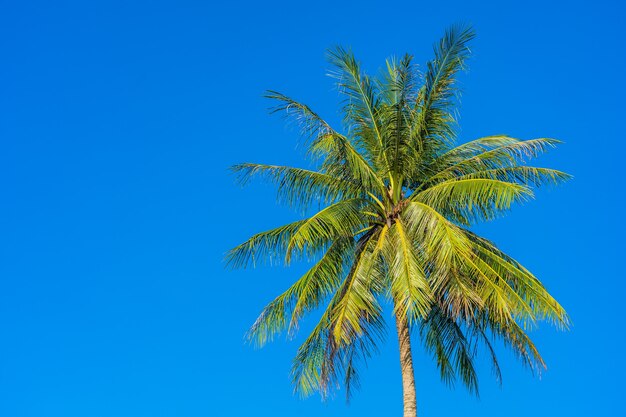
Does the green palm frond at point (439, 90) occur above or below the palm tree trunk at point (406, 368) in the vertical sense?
above

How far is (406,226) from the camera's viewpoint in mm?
21734

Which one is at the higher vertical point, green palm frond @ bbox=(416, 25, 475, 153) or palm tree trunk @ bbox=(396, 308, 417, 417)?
green palm frond @ bbox=(416, 25, 475, 153)

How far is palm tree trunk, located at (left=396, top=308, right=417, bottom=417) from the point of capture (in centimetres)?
2086

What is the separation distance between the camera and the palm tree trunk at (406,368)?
2086cm

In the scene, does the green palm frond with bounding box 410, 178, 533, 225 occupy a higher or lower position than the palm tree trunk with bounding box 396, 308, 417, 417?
higher

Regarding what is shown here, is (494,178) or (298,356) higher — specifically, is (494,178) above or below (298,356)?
above

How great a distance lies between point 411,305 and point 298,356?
2990 millimetres

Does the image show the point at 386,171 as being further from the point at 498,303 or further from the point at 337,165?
the point at 498,303

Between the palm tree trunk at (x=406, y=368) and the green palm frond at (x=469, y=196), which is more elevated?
the green palm frond at (x=469, y=196)

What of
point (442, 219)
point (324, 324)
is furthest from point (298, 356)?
point (442, 219)

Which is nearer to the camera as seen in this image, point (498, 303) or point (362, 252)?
point (498, 303)

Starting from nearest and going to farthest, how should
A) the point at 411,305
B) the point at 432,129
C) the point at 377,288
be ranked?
the point at 411,305, the point at 377,288, the point at 432,129

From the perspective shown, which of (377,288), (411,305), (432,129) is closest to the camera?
(411,305)

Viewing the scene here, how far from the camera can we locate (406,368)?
2123cm
